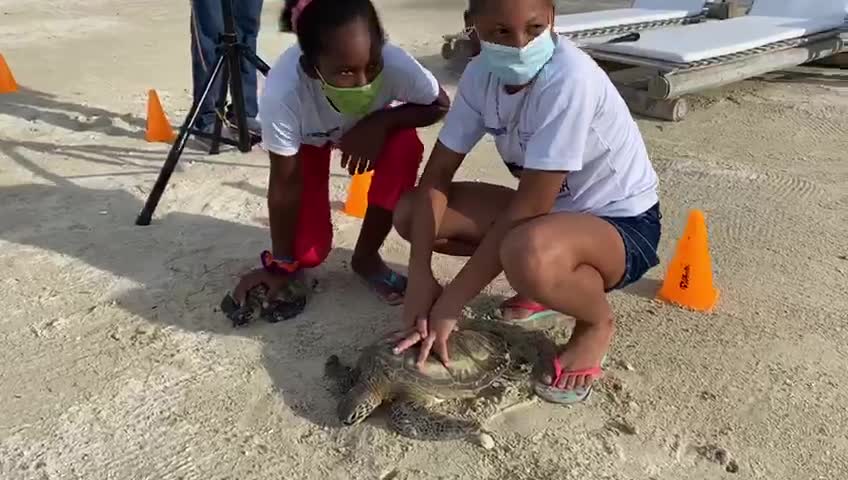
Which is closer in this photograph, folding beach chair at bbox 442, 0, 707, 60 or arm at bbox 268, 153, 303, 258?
arm at bbox 268, 153, 303, 258

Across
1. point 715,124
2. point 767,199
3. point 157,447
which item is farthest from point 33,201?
point 715,124

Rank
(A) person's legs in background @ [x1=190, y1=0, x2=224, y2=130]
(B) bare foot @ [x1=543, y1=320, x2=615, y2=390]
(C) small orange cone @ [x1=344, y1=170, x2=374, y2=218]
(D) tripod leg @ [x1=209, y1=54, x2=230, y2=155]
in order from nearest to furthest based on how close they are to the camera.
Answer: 1. (B) bare foot @ [x1=543, y1=320, x2=615, y2=390]
2. (C) small orange cone @ [x1=344, y1=170, x2=374, y2=218]
3. (D) tripod leg @ [x1=209, y1=54, x2=230, y2=155]
4. (A) person's legs in background @ [x1=190, y1=0, x2=224, y2=130]

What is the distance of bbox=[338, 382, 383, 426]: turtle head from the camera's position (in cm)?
207

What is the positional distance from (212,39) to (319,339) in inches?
88.2

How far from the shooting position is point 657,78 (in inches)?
175

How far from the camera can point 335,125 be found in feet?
8.47

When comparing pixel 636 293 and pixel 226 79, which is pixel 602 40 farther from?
pixel 636 293

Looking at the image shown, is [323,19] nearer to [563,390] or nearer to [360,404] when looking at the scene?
[360,404]

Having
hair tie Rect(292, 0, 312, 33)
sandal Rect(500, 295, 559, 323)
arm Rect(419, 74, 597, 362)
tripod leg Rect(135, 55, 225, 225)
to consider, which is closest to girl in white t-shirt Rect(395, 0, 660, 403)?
arm Rect(419, 74, 597, 362)

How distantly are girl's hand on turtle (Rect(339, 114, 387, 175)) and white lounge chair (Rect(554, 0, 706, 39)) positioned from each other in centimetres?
298

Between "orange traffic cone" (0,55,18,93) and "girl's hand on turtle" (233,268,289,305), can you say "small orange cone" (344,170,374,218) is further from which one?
"orange traffic cone" (0,55,18,93)

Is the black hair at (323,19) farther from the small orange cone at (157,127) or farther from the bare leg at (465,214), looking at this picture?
the small orange cone at (157,127)

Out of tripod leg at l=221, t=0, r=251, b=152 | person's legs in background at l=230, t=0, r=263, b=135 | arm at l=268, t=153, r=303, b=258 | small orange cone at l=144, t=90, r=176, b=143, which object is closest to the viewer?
arm at l=268, t=153, r=303, b=258

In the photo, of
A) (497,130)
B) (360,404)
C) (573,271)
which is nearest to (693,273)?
(573,271)
